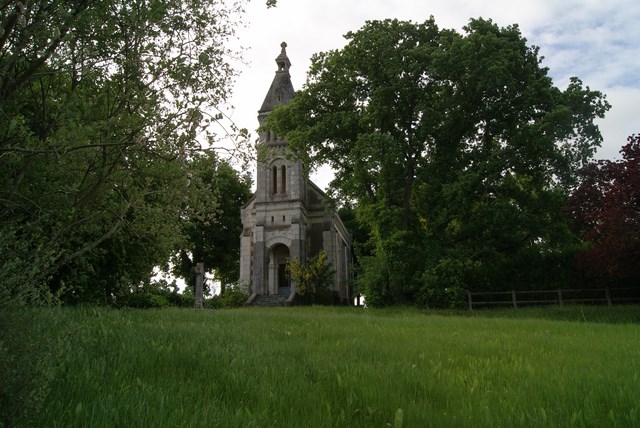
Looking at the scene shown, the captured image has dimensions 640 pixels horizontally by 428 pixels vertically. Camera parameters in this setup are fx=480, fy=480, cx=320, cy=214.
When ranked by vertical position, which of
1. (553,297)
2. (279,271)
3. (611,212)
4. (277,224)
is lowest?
(553,297)

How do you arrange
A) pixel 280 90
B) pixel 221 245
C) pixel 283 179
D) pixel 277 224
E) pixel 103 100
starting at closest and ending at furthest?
1. pixel 103 100
2. pixel 277 224
3. pixel 283 179
4. pixel 280 90
5. pixel 221 245

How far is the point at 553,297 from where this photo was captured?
77.9ft

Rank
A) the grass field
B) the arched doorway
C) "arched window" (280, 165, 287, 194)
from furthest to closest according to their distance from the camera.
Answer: "arched window" (280, 165, 287, 194)
the arched doorway
the grass field

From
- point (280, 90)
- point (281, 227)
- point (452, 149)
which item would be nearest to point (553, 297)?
point (452, 149)

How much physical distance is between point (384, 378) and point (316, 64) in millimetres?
24500

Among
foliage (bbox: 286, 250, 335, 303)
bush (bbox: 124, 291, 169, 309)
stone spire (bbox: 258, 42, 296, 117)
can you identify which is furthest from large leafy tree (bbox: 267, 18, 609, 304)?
stone spire (bbox: 258, 42, 296, 117)

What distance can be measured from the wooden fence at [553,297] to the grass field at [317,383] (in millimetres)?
16707

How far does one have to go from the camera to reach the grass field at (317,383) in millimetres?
3430

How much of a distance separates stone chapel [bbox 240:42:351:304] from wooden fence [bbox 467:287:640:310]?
10.2 m

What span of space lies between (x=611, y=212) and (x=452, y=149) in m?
8.43

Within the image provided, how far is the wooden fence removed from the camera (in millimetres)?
22875

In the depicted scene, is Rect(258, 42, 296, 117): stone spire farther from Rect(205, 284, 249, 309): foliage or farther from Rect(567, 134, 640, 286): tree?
Rect(567, 134, 640, 286): tree

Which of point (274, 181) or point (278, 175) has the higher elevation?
point (278, 175)

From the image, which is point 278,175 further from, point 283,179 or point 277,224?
point 277,224
